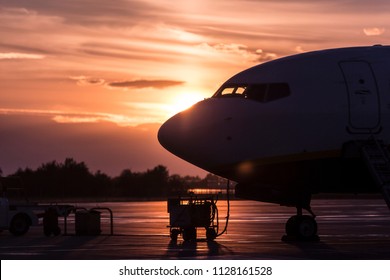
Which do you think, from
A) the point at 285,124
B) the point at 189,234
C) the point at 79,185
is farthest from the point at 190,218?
the point at 79,185

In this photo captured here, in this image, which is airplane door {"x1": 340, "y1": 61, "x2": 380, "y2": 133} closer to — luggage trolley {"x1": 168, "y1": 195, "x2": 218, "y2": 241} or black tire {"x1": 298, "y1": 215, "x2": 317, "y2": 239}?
black tire {"x1": 298, "y1": 215, "x2": 317, "y2": 239}

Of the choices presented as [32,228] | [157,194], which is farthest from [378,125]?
[157,194]

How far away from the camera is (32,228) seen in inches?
1896

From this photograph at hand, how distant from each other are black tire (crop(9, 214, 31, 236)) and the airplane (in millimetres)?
11639

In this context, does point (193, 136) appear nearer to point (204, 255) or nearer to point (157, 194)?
point (204, 255)

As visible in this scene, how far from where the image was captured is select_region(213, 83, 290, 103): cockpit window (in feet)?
101

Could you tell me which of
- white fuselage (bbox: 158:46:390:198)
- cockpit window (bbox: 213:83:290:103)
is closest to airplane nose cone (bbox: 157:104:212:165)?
white fuselage (bbox: 158:46:390:198)

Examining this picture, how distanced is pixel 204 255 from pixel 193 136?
4.48m

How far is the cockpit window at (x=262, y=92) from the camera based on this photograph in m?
30.9

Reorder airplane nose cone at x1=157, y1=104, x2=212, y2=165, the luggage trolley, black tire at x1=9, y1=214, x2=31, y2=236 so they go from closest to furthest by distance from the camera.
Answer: airplane nose cone at x1=157, y1=104, x2=212, y2=165 → the luggage trolley → black tire at x1=9, y1=214, x2=31, y2=236

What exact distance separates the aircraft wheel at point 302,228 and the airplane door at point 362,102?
403cm

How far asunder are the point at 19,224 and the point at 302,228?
1329 cm
